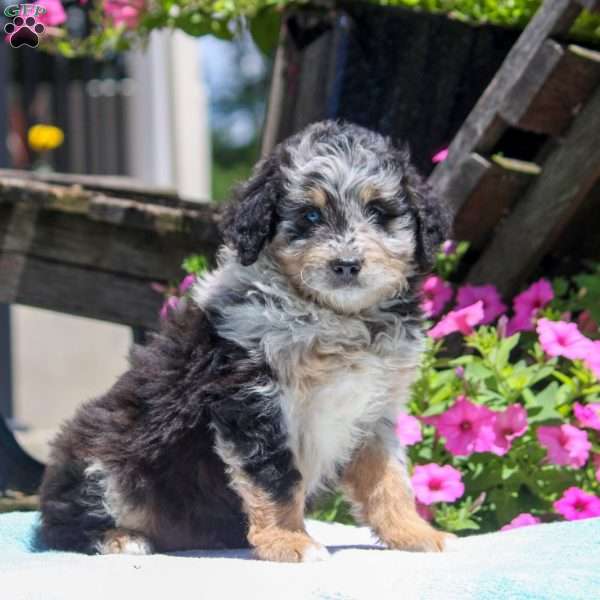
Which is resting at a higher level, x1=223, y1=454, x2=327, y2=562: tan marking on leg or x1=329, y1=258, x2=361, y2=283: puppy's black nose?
x1=329, y1=258, x2=361, y2=283: puppy's black nose

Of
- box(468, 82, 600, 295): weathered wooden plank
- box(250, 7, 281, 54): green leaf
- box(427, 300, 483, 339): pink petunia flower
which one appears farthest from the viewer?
box(250, 7, 281, 54): green leaf

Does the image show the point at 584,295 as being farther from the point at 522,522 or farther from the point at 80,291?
the point at 80,291

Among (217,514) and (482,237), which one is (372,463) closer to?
(217,514)

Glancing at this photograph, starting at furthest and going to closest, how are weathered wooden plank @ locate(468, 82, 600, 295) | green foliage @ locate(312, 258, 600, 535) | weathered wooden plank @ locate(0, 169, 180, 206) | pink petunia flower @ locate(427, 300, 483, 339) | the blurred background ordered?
the blurred background < weathered wooden plank @ locate(0, 169, 180, 206) < weathered wooden plank @ locate(468, 82, 600, 295) < pink petunia flower @ locate(427, 300, 483, 339) < green foliage @ locate(312, 258, 600, 535)

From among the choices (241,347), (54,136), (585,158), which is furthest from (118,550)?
(54,136)

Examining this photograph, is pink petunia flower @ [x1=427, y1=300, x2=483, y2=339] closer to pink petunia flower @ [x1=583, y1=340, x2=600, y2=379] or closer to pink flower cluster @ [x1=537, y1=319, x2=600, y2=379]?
pink flower cluster @ [x1=537, y1=319, x2=600, y2=379]

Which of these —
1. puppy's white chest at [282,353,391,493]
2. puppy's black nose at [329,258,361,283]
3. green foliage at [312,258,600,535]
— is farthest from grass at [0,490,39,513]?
puppy's black nose at [329,258,361,283]

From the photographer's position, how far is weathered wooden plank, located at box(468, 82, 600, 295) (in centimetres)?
483

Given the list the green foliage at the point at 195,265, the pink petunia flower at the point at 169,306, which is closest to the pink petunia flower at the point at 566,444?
the pink petunia flower at the point at 169,306

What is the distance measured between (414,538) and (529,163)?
211 cm

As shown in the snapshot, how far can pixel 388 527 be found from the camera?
365 cm

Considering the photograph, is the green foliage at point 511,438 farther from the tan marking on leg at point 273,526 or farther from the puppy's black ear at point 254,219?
the puppy's black ear at point 254,219

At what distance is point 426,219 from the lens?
12.2 feet

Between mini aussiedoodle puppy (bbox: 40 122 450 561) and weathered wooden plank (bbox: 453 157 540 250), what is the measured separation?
1.24 m
